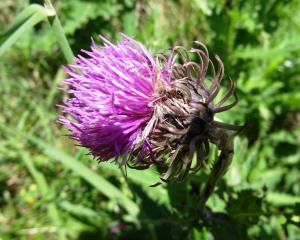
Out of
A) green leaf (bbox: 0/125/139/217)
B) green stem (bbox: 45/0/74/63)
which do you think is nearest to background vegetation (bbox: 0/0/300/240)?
green leaf (bbox: 0/125/139/217)

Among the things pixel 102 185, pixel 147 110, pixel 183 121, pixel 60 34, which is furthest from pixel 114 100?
pixel 102 185

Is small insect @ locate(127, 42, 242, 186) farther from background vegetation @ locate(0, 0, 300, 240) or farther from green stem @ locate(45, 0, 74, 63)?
background vegetation @ locate(0, 0, 300, 240)

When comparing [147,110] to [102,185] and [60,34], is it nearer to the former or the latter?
[60,34]

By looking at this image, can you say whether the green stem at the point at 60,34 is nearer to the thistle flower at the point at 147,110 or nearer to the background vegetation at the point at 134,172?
the thistle flower at the point at 147,110

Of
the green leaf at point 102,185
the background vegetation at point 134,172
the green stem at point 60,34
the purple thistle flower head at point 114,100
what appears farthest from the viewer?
the background vegetation at point 134,172

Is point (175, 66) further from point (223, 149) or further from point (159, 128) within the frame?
point (223, 149)

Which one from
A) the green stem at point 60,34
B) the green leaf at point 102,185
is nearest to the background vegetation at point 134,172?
the green leaf at point 102,185
